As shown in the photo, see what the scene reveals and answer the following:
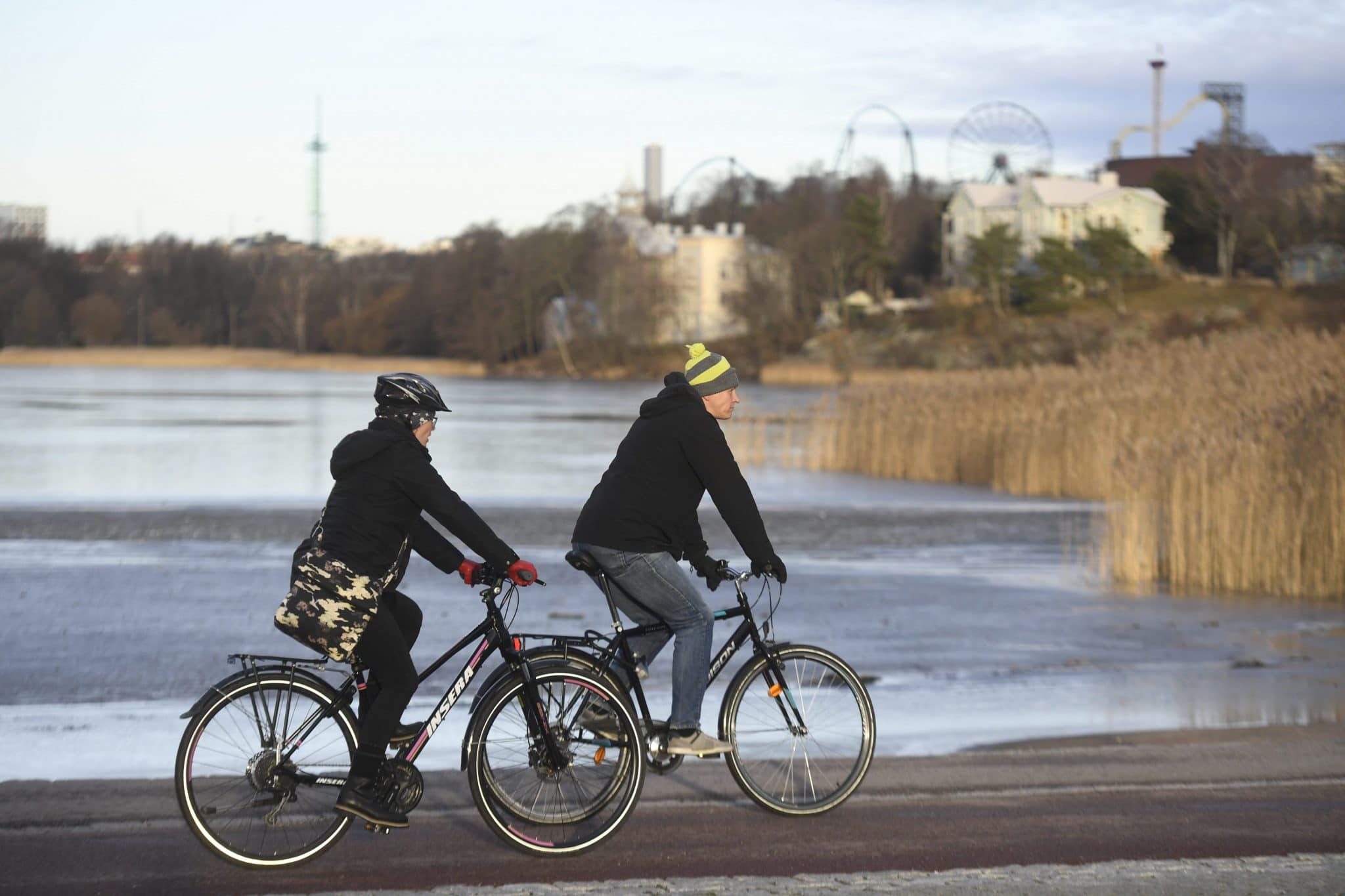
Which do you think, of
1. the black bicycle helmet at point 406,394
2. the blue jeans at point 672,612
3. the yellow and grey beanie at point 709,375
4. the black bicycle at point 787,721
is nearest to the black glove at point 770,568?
the black bicycle at point 787,721

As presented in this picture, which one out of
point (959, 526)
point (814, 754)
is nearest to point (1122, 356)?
point (959, 526)

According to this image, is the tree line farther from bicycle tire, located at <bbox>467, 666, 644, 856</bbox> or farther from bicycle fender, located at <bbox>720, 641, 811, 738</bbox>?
bicycle tire, located at <bbox>467, 666, 644, 856</bbox>

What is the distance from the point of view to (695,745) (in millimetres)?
6699

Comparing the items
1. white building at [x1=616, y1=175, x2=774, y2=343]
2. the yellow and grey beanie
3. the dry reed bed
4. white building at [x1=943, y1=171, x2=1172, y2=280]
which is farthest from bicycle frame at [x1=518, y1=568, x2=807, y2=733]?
white building at [x1=616, y1=175, x2=774, y2=343]

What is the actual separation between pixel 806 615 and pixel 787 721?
6889mm

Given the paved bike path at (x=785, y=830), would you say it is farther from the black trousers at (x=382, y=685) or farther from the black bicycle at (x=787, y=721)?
the black trousers at (x=382, y=685)

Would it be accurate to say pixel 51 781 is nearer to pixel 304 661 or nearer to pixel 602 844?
pixel 304 661

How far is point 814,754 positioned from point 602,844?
3.60 ft

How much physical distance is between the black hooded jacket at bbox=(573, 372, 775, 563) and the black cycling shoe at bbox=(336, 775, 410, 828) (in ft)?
4.50

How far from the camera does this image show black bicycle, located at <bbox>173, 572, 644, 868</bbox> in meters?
6.00

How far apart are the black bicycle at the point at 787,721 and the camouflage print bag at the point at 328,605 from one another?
1.07m

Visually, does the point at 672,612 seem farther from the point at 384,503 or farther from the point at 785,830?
the point at 384,503

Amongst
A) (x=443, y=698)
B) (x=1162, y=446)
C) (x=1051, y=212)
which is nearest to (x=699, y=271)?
(x=1051, y=212)

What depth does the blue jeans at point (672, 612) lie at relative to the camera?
665cm
